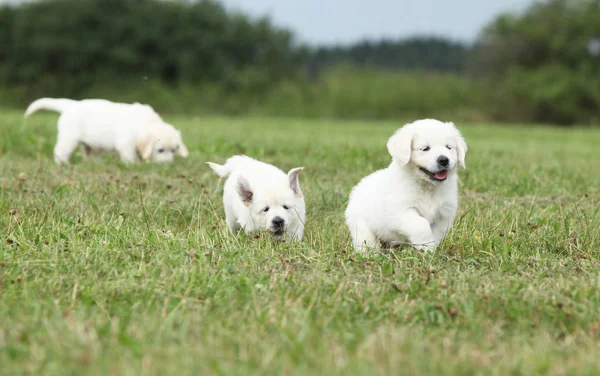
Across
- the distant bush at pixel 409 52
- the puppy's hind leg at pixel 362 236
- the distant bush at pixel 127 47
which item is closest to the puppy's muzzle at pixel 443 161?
the puppy's hind leg at pixel 362 236

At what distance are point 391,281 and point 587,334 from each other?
87 cm

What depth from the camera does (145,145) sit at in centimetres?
786

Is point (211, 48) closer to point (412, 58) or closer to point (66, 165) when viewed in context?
point (412, 58)

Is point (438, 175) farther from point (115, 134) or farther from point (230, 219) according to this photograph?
point (115, 134)

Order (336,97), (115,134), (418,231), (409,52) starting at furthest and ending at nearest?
(409,52) < (336,97) < (115,134) < (418,231)

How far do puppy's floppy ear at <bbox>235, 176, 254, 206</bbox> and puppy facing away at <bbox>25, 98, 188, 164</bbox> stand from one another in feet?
11.3

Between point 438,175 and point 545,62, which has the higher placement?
point 545,62

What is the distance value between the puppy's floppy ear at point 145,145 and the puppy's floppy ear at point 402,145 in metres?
4.33

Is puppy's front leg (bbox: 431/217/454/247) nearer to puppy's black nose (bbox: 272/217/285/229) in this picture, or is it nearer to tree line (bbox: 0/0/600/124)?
puppy's black nose (bbox: 272/217/285/229)

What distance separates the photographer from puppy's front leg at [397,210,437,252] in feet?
12.5

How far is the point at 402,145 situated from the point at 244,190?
114 centimetres

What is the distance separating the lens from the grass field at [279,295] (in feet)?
7.46

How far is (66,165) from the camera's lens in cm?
728

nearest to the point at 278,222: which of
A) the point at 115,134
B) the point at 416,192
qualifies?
the point at 416,192
